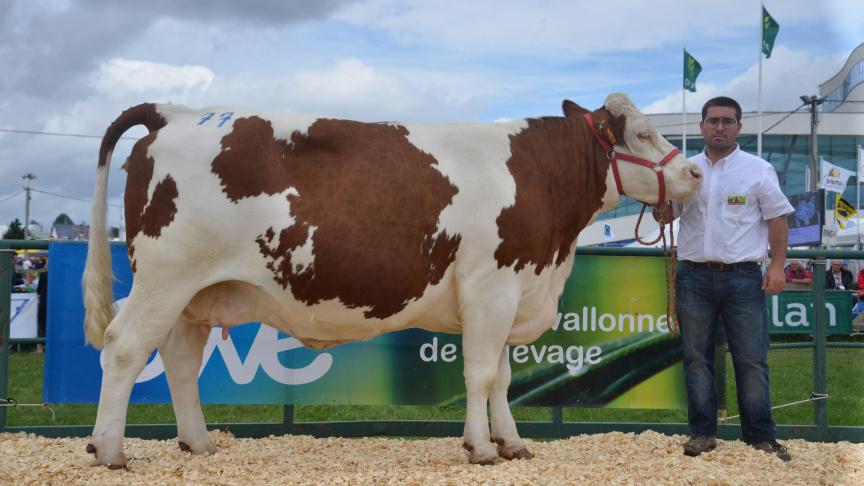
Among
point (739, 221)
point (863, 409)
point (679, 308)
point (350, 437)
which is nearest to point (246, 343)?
point (350, 437)

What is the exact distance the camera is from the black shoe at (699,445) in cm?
534

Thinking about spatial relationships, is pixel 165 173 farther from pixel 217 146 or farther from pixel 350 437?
pixel 350 437

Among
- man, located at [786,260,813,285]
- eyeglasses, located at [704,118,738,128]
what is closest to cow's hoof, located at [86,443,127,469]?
eyeglasses, located at [704,118,738,128]

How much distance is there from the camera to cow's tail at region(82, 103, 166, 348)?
4.69 metres

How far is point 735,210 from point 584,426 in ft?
7.30

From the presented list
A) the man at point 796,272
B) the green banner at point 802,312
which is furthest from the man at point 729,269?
the man at point 796,272

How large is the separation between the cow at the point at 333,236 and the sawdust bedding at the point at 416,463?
0.26 m

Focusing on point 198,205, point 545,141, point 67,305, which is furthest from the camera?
point 67,305

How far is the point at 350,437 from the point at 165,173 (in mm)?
2819

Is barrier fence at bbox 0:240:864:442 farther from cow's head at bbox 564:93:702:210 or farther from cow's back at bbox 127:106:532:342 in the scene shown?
cow's back at bbox 127:106:532:342

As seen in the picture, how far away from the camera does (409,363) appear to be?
6.31m

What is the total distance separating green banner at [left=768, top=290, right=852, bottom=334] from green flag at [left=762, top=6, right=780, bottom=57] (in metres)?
17.7

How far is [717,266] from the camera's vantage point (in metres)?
5.30

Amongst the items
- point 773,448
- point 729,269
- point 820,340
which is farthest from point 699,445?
point 820,340
